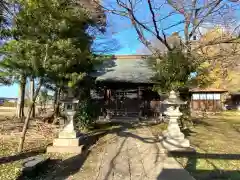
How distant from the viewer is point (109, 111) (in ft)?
54.7

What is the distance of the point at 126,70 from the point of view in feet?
58.7

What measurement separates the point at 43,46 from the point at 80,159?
3.29m

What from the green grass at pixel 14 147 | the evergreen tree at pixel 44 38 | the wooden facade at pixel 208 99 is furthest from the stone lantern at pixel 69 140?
the wooden facade at pixel 208 99

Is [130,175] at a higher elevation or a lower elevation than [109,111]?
lower

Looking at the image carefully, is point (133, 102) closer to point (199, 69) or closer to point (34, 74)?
point (199, 69)

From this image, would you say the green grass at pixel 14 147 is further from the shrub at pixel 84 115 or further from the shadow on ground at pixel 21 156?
the shrub at pixel 84 115

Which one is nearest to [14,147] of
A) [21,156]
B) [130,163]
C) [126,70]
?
[21,156]

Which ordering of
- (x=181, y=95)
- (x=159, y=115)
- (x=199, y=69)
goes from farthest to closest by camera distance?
(x=159, y=115) < (x=181, y=95) < (x=199, y=69)

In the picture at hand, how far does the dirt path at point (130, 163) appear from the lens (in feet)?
16.3

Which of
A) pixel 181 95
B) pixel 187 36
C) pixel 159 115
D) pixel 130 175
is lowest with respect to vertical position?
pixel 130 175

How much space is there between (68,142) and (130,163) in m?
2.38

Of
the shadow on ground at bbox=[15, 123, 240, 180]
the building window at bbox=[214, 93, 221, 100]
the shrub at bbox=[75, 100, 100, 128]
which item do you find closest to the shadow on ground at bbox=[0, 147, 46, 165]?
the shadow on ground at bbox=[15, 123, 240, 180]

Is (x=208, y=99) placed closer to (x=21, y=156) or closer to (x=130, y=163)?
(x=130, y=163)

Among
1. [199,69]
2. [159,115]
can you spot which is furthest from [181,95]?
[159,115]
